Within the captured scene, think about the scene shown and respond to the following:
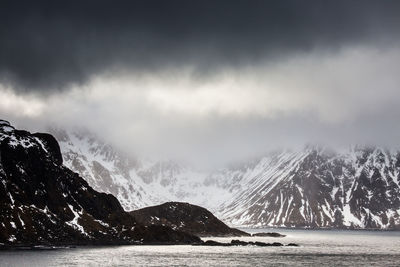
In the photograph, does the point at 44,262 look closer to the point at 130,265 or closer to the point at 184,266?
the point at 130,265

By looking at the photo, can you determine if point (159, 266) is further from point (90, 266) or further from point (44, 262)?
point (44, 262)

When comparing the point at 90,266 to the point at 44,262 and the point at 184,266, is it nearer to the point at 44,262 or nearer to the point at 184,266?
the point at 44,262

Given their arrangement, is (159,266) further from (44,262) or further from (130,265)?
(44,262)

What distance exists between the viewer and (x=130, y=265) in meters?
197

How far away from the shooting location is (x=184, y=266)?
655 ft

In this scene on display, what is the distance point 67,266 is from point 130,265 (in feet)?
66.8

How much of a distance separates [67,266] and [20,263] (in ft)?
50.5

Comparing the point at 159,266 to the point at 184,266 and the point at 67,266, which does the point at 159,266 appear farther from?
the point at 67,266

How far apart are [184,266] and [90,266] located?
A: 30.2 metres

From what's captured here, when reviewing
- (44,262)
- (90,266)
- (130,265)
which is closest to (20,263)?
(44,262)

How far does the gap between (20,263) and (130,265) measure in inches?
1334

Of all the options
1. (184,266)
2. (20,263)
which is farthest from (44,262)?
(184,266)

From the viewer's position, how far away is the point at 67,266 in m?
188

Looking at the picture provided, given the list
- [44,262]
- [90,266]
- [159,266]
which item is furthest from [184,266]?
[44,262]
